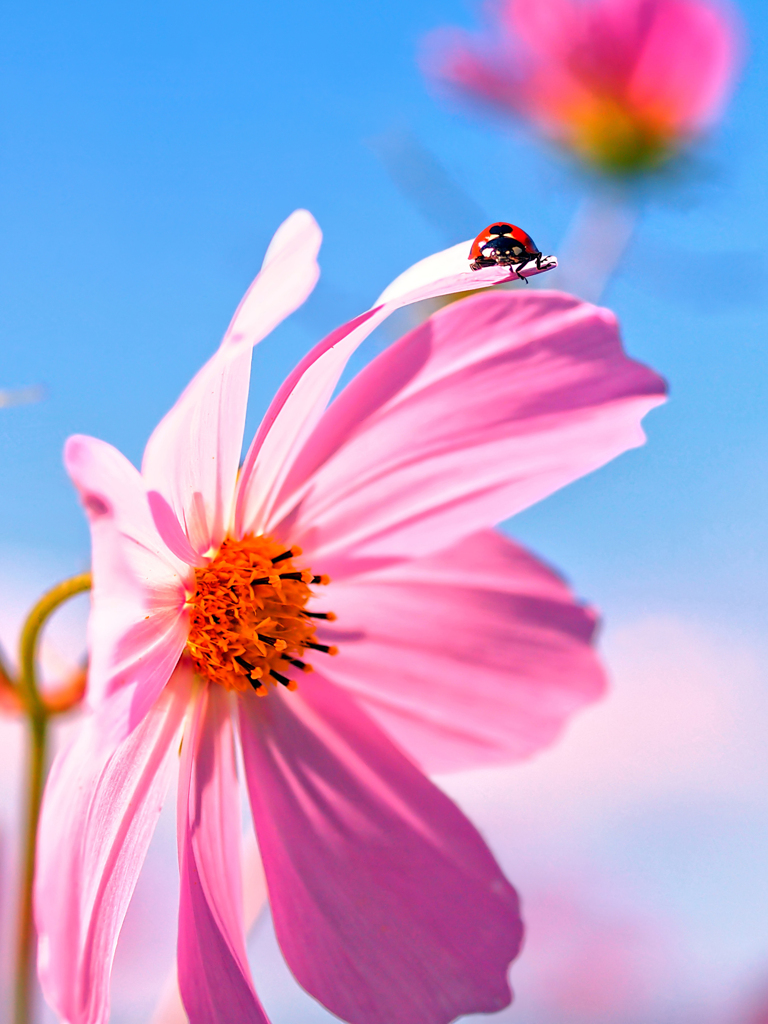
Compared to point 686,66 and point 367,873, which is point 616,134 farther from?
point 367,873

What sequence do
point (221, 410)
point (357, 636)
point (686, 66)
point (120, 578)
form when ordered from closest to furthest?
point (120, 578) < point (221, 410) < point (357, 636) < point (686, 66)

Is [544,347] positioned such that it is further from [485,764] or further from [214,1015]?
[214,1015]

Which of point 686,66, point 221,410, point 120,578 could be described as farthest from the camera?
point 686,66

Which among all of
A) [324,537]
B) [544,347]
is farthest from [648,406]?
[324,537]

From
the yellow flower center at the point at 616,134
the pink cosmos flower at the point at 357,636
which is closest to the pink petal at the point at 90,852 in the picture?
the pink cosmos flower at the point at 357,636

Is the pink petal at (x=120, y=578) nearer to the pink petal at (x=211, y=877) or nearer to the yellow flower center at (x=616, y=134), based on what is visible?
the pink petal at (x=211, y=877)

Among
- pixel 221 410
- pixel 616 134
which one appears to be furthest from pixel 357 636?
pixel 616 134

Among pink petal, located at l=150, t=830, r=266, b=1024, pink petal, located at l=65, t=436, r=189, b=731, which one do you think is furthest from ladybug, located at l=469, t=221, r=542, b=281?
pink petal, located at l=150, t=830, r=266, b=1024

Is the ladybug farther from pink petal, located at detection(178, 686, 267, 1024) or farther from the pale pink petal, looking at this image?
pink petal, located at detection(178, 686, 267, 1024)
